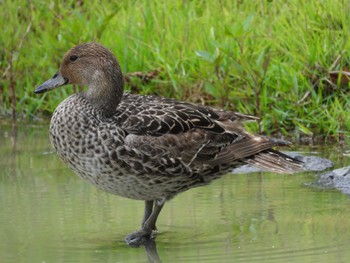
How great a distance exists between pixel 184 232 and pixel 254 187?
1.16 metres

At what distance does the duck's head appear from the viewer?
6.34m

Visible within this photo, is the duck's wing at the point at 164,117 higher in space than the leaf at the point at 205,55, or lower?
higher

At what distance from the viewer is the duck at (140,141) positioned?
5988 millimetres

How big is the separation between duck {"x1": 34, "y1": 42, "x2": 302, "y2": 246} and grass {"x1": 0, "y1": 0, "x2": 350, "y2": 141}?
1.68 m

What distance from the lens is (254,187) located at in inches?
283

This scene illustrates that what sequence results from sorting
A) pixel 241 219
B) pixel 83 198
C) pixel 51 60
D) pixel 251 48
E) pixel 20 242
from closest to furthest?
pixel 20 242
pixel 241 219
pixel 83 198
pixel 251 48
pixel 51 60

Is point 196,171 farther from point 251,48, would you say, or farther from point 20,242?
point 251,48

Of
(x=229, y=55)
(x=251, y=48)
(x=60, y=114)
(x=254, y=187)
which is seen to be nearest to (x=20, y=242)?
(x=60, y=114)

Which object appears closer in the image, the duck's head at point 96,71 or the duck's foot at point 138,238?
the duck's foot at point 138,238

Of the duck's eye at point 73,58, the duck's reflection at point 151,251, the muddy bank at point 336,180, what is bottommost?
the muddy bank at point 336,180

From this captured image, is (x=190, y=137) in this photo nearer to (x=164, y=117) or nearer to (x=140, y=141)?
(x=164, y=117)

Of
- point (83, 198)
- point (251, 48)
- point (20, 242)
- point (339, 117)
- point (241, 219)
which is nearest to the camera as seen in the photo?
point (20, 242)

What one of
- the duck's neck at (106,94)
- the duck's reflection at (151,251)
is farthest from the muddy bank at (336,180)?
the duck's neck at (106,94)

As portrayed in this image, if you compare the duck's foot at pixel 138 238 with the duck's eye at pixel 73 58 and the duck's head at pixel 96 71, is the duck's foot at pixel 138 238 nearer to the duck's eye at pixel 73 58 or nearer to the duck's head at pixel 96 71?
the duck's head at pixel 96 71
